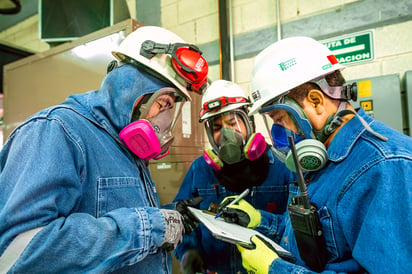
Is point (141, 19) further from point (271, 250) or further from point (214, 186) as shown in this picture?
point (271, 250)

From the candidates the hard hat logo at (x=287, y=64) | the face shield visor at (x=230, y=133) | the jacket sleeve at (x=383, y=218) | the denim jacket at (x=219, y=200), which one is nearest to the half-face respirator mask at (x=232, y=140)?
the face shield visor at (x=230, y=133)

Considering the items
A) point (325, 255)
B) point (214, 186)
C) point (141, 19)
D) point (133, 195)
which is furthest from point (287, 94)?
point (141, 19)

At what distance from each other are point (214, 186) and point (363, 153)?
106 centimetres

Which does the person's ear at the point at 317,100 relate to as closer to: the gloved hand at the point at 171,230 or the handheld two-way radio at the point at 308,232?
the handheld two-way radio at the point at 308,232

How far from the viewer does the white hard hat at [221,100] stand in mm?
1703

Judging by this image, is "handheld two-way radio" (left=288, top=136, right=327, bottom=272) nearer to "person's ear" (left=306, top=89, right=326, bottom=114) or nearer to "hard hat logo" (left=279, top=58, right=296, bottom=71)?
"person's ear" (left=306, top=89, right=326, bottom=114)

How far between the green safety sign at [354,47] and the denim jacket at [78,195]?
6.49 feet

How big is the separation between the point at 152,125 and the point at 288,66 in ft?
2.07

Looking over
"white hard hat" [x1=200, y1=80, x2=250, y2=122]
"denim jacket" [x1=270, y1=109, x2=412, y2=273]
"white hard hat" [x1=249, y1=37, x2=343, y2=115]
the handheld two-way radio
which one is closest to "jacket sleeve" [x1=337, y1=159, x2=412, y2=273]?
"denim jacket" [x1=270, y1=109, x2=412, y2=273]

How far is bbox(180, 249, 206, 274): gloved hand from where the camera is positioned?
1.58m

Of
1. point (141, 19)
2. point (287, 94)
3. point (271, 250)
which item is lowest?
point (271, 250)

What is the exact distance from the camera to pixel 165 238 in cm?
90

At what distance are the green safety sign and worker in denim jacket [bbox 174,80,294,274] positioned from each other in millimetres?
1101

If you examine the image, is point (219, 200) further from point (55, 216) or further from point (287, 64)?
point (55, 216)
